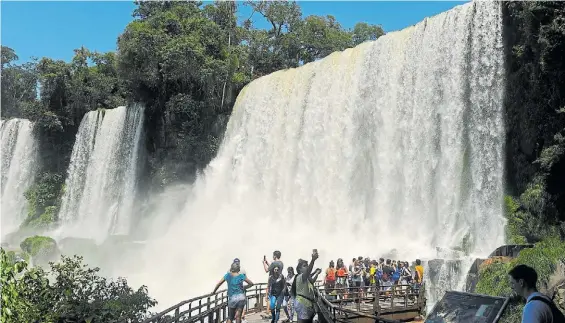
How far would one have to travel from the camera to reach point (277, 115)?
3014 cm

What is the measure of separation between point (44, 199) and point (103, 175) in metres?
7.42

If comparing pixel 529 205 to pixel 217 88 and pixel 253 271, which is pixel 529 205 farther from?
pixel 217 88

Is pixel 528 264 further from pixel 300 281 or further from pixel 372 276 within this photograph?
pixel 300 281

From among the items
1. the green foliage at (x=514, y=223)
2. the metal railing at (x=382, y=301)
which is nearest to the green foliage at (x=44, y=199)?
the green foliage at (x=514, y=223)

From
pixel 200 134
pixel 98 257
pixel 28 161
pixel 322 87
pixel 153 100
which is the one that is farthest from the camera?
pixel 28 161

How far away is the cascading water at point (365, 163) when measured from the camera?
70.4 feet

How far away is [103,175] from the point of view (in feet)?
131

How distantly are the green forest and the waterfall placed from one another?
133 cm

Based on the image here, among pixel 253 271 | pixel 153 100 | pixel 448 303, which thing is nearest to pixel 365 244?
pixel 253 271

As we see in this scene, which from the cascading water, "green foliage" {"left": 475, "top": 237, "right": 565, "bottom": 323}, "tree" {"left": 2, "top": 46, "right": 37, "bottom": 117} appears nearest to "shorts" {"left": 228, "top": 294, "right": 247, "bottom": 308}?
"green foliage" {"left": 475, "top": 237, "right": 565, "bottom": 323}

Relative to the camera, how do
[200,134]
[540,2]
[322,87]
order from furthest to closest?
[200,134] < [322,87] < [540,2]

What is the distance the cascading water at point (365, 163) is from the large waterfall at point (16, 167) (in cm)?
2067

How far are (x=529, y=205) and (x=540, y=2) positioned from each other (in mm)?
6940

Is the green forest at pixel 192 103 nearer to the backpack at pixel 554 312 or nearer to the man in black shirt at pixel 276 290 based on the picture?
the man in black shirt at pixel 276 290
